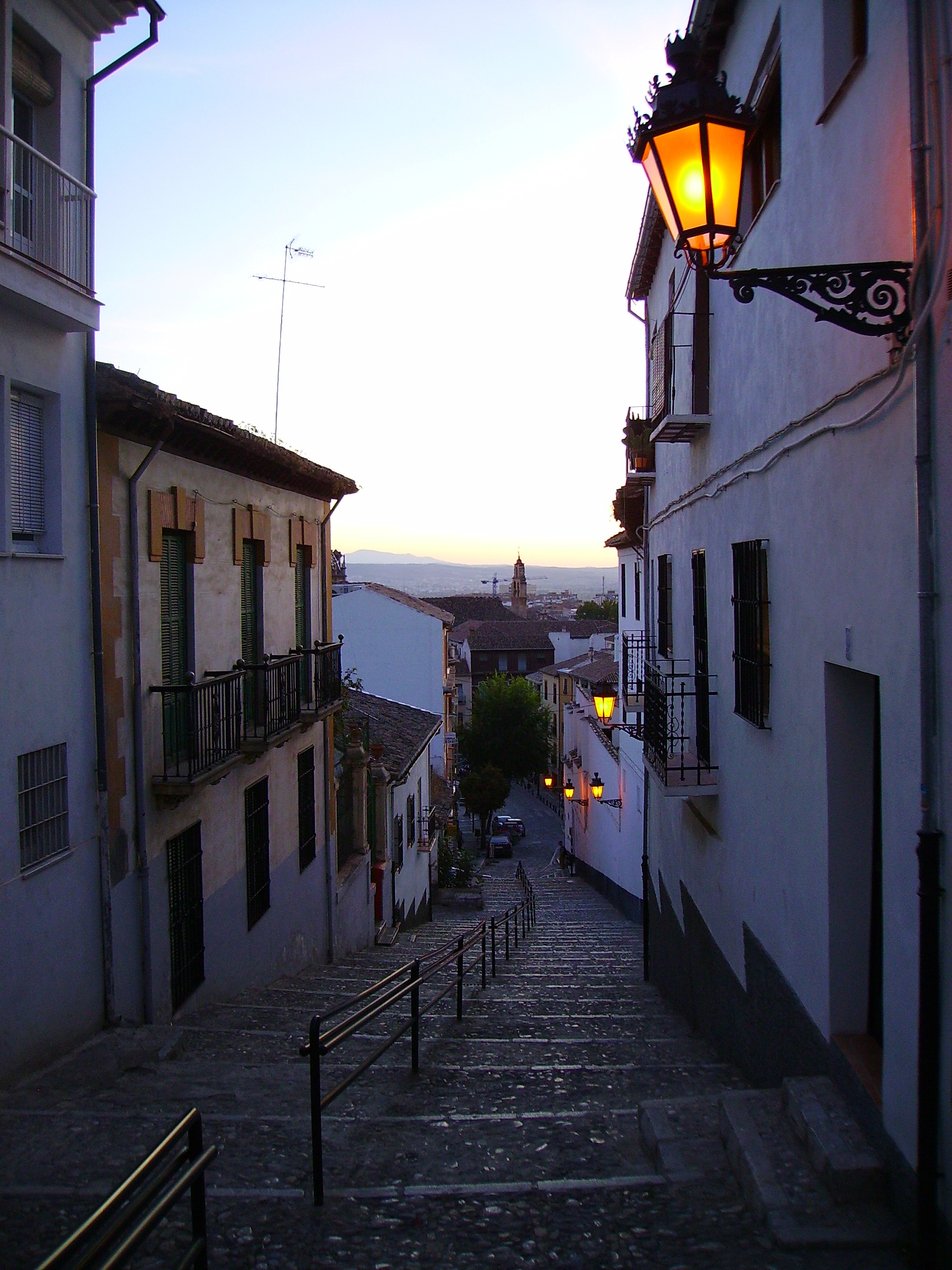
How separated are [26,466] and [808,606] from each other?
5.31 metres

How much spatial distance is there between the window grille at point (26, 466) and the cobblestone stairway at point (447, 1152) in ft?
12.2

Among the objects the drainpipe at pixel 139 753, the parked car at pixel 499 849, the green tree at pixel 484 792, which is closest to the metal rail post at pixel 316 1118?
the drainpipe at pixel 139 753

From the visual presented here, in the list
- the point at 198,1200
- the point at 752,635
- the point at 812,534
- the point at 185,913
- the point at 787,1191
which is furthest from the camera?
the point at 185,913

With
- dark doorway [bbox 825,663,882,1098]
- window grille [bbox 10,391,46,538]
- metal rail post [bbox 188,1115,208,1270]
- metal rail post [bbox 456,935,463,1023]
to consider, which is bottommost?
metal rail post [bbox 456,935,463,1023]

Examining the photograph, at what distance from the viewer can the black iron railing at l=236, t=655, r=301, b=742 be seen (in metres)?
10.9

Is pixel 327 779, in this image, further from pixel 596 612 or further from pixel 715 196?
pixel 596 612

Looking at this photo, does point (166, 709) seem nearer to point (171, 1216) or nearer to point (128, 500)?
point (128, 500)

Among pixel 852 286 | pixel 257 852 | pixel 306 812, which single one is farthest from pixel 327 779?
pixel 852 286

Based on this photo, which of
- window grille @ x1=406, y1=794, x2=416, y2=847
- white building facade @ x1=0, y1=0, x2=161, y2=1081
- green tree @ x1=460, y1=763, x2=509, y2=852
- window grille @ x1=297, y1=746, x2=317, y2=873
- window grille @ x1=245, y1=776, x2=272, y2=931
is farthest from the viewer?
green tree @ x1=460, y1=763, x2=509, y2=852

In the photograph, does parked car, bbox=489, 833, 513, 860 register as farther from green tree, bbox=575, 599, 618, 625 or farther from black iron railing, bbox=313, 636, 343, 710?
green tree, bbox=575, 599, 618, 625

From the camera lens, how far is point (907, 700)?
13.8 feet

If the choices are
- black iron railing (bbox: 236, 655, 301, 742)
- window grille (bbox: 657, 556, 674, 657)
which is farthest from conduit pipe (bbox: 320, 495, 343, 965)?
window grille (bbox: 657, 556, 674, 657)

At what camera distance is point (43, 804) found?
7016 mm

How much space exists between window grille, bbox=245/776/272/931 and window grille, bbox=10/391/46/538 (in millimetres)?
5024
